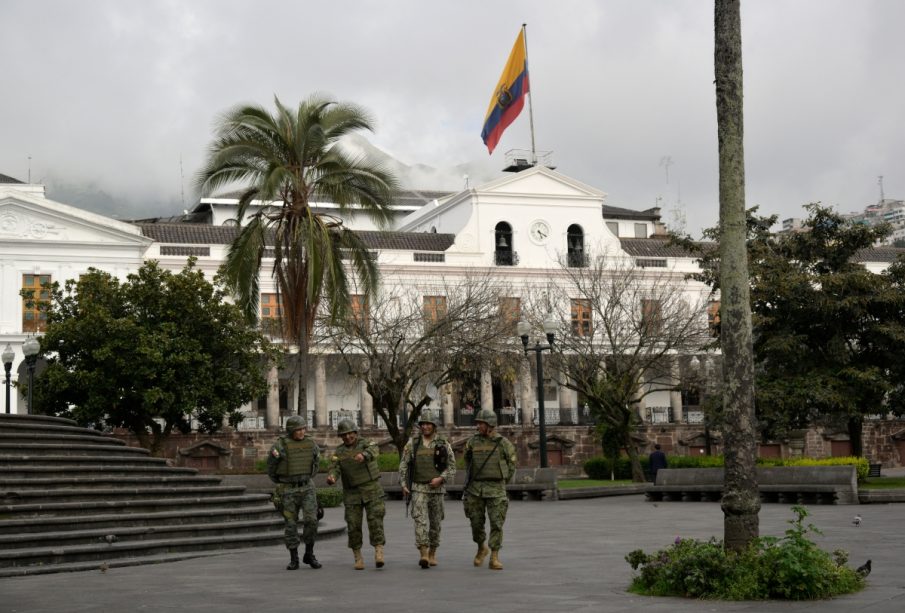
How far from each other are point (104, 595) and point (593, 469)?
94.3 feet

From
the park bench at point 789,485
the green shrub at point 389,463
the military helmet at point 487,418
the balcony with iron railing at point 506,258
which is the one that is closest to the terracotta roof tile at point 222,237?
the balcony with iron railing at point 506,258

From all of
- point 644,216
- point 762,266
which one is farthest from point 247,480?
point 644,216

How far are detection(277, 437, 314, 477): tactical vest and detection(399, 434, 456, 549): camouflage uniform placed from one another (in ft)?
3.28

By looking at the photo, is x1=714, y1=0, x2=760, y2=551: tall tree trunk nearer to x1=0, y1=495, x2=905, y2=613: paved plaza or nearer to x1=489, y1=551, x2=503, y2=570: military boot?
x1=0, y1=495, x2=905, y2=613: paved plaza

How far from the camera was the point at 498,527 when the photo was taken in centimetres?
1148

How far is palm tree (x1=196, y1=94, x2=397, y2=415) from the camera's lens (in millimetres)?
22062

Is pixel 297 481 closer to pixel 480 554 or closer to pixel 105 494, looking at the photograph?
pixel 480 554

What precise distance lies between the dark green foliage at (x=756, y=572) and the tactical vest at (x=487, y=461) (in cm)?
271

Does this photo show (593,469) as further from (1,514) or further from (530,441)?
(1,514)

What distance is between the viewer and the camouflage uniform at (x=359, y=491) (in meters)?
11.9

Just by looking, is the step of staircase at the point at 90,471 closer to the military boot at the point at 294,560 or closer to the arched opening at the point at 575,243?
the military boot at the point at 294,560

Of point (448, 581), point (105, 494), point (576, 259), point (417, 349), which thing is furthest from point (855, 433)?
point (576, 259)

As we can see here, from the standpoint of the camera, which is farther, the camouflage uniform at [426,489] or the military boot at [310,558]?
the military boot at [310,558]

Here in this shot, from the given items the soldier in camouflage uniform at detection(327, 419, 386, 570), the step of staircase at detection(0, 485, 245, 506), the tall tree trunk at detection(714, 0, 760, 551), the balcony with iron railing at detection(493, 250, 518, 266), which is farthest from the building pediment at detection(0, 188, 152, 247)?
the tall tree trunk at detection(714, 0, 760, 551)
